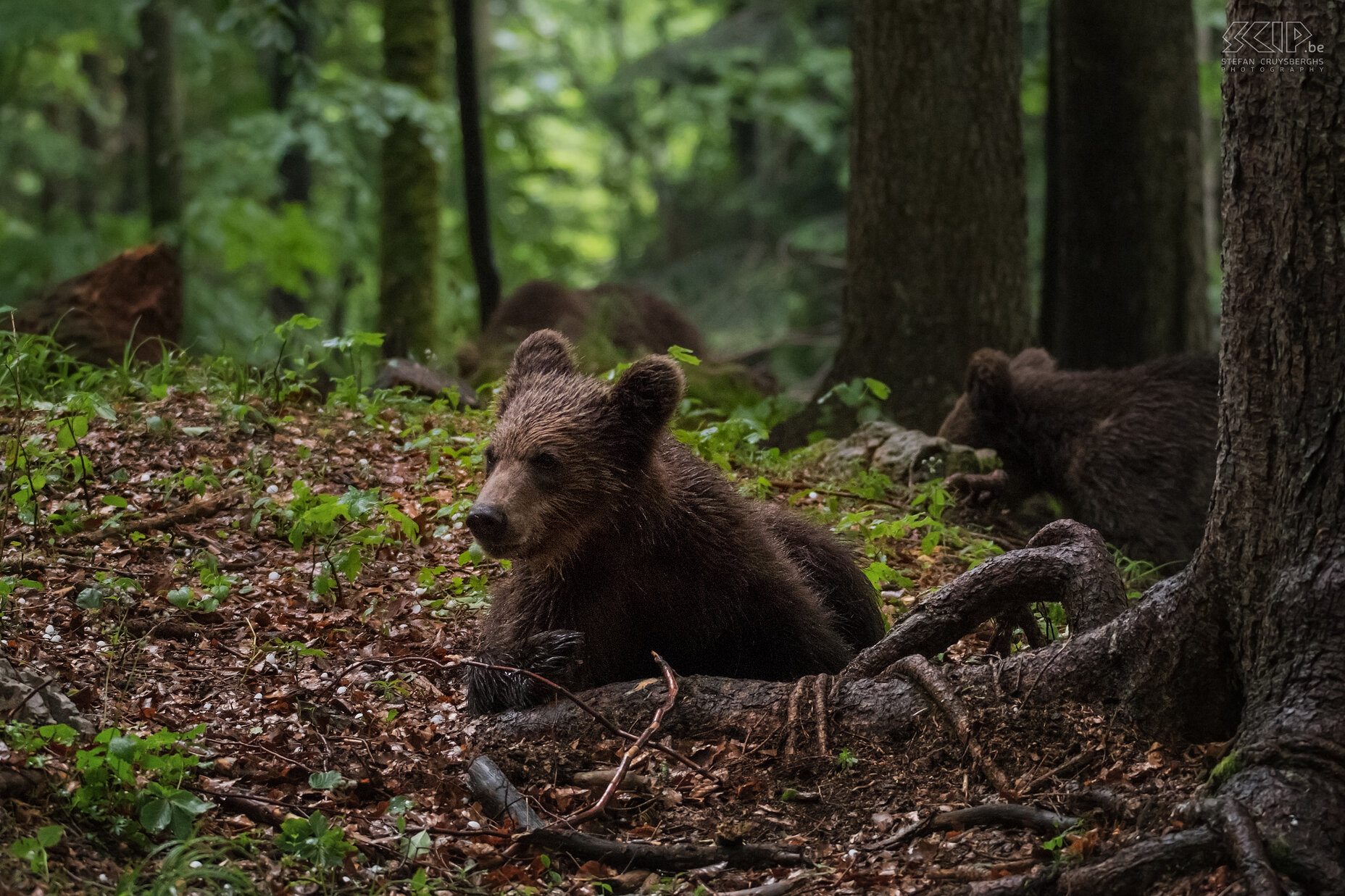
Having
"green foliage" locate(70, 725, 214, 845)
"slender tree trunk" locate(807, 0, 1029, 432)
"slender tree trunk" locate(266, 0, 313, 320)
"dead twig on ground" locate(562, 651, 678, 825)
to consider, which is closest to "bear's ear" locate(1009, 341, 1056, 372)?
"slender tree trunk" locate(807, 0, 1029, 432)

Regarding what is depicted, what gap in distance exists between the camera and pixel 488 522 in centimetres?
405

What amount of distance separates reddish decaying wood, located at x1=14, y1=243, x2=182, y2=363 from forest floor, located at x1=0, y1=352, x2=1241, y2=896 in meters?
2.40

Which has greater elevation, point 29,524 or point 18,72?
point 18,72

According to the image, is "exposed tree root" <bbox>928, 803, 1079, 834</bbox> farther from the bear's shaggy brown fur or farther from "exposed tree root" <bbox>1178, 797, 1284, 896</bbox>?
the bear's shaggy brown fur

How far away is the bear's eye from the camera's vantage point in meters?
4.38

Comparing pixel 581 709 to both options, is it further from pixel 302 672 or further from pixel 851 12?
pixel 851 12

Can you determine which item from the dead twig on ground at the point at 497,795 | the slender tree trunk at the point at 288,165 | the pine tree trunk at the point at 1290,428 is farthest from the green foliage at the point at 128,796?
the slender tree trunk at the point at 288,165

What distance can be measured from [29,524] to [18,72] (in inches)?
506

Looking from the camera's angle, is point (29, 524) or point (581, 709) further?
point (29, 524)

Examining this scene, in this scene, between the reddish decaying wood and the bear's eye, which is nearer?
the bear's eye

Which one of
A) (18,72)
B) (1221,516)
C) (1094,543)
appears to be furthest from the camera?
(18,72)

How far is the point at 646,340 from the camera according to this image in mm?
11336

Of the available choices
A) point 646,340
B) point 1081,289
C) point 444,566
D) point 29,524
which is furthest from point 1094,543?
point 646,340

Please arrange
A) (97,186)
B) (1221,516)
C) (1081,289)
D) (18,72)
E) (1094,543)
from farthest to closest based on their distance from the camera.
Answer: (97,186) → (18,72) → (1081,289) → (1094,543) → (1221,516)
